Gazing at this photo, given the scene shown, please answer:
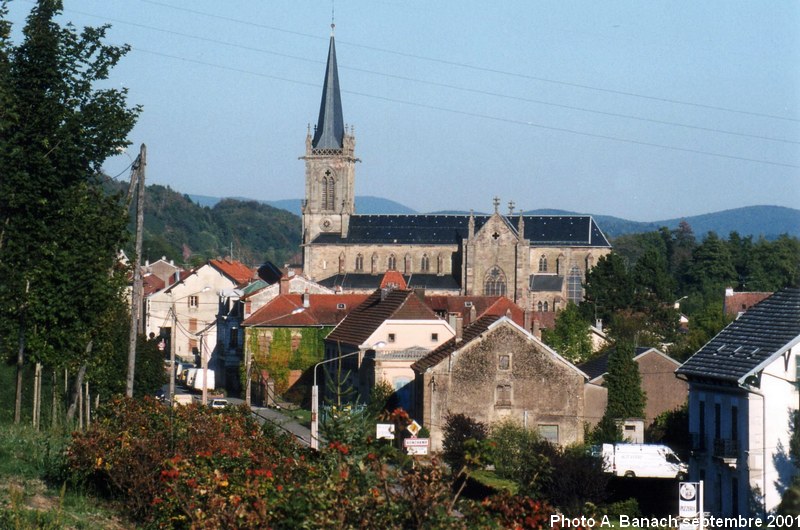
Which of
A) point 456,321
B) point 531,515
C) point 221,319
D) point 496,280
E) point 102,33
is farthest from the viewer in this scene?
point 496,280

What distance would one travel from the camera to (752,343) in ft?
90.2

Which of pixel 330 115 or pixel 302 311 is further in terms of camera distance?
pixel 330 115

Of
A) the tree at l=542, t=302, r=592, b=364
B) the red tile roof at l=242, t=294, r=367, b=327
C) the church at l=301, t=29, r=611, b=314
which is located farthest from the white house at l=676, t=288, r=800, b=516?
the church at l=301, t=29, r=611, b=314

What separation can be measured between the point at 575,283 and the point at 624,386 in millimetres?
78455

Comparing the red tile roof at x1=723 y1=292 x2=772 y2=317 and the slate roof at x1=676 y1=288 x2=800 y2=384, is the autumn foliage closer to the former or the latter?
the slate roof at x1=676 y1=288 x2=800 y2=384

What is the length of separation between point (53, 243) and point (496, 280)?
91.8m

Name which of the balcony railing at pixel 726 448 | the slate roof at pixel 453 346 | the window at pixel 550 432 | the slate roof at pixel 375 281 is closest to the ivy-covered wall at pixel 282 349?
the slate roof at pixel 453 346

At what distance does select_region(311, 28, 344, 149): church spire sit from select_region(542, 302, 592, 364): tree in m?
66.5

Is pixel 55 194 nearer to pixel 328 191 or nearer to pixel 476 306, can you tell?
pixel 476 306

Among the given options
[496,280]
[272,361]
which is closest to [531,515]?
[272,361]

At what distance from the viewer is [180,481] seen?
12148 mm

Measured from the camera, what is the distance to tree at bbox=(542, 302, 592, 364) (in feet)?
191

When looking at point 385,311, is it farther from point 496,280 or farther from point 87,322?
point 496,280

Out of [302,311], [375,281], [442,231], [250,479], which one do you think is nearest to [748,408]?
[250,479]
